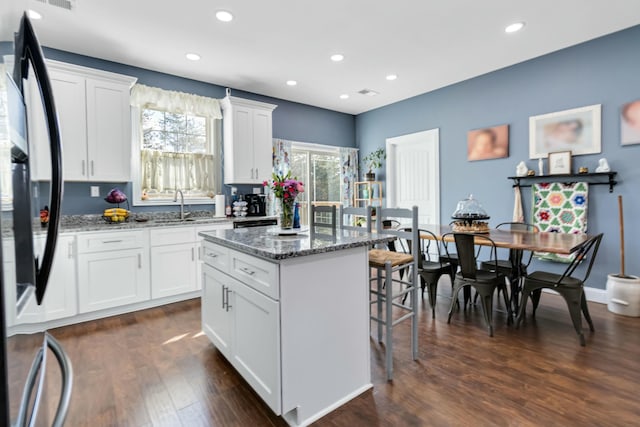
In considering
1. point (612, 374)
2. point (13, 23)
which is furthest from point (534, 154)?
point (13, 23)

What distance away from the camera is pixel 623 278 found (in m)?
3.15

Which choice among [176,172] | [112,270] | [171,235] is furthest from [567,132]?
[112,270]

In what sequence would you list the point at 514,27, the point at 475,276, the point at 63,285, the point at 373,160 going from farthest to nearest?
the point at 373,160 → the point at 514,27 → the point at 63,285 → the point at 475,276

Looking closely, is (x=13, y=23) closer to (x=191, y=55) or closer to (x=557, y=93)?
(x=191, y=55)

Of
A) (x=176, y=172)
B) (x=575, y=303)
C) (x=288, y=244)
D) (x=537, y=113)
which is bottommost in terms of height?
(x=575, y=303)

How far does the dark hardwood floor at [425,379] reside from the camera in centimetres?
174

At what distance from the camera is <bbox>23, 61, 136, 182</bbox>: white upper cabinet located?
3223mm

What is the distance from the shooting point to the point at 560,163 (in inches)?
146

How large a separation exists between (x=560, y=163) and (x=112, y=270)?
5.03 m

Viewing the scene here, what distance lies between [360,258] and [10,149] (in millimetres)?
1680

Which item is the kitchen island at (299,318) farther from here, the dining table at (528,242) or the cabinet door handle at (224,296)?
the dining table at (528,242)

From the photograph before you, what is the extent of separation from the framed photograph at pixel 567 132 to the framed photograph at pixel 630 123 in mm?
192

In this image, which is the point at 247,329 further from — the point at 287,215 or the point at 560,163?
the point at 560,163

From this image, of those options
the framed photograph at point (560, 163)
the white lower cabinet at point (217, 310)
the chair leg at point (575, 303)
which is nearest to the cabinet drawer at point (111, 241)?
the white lower cabinet at point (217, 310)
